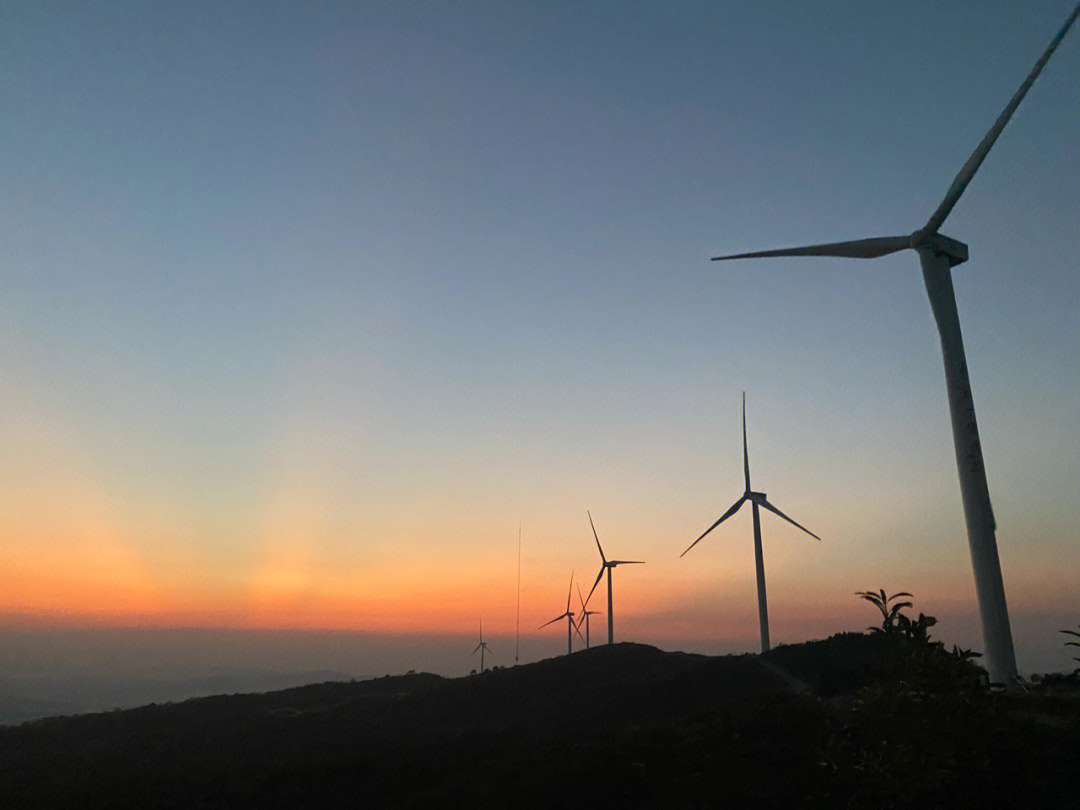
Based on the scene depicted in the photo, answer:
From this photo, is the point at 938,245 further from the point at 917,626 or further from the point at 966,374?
the point at 917,626

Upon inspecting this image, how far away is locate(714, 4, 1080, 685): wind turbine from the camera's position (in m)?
42.8

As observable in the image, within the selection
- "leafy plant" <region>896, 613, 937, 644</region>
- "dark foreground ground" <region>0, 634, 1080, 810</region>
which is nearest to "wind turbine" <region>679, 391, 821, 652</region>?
"dark foreground ground" <region>0, 634, 1080, 810</region>

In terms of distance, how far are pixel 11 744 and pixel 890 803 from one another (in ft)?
228

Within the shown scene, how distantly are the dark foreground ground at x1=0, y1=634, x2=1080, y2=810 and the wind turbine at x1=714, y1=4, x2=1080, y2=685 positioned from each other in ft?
14.4

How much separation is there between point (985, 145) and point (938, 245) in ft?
22.9

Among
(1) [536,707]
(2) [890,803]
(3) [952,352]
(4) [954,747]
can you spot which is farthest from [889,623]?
(1) [536,707]

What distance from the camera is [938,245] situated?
2083 inches

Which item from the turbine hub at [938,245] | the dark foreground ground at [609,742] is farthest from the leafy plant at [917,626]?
the turbine hub at [938,245]

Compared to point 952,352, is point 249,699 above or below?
below

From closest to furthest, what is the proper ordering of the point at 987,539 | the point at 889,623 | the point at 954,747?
1. the point at 954,747
2. the point at 889,623
3. the point at 987,539

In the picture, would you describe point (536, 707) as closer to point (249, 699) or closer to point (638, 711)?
point (638, 711)

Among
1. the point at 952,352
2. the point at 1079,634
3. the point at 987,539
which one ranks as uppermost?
the point at 952,352

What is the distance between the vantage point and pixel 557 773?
4100 cm

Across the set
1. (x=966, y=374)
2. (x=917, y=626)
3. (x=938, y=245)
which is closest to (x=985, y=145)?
(x=938, y=245)
